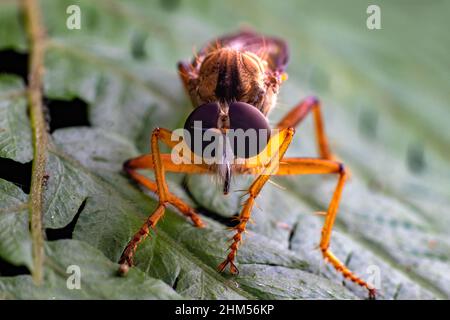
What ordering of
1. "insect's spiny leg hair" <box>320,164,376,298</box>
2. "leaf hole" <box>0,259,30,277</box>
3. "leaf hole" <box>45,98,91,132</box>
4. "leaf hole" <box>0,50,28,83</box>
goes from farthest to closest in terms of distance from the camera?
"leaf hole" <box>0,50,28,83</box>
"leaf hole" <box>45,98,91,132</box>
"insect's spiny leg hair" <box>320,164,376,298</box>
"leaf hole" <box>0,259,30,277</box>

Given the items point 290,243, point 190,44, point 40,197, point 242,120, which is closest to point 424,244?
point 290,243

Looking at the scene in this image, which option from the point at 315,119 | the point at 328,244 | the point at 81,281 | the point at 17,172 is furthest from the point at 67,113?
the point at 315,119

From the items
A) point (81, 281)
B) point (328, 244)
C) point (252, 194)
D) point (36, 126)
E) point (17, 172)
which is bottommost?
point (328, 244)

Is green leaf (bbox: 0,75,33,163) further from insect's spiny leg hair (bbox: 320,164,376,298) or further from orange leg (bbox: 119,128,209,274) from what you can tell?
insect's spiny leg hair (bbox: 320,164,376,298)

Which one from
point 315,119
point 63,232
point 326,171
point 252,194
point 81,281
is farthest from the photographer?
point 315,119

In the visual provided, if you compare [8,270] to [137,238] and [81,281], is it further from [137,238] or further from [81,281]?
[137,238]

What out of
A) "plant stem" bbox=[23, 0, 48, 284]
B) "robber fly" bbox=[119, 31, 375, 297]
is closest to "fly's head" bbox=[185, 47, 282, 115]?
"robber fly" bbox=[119, 31, 375, 297]

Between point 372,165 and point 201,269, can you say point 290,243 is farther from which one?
point 372,165
